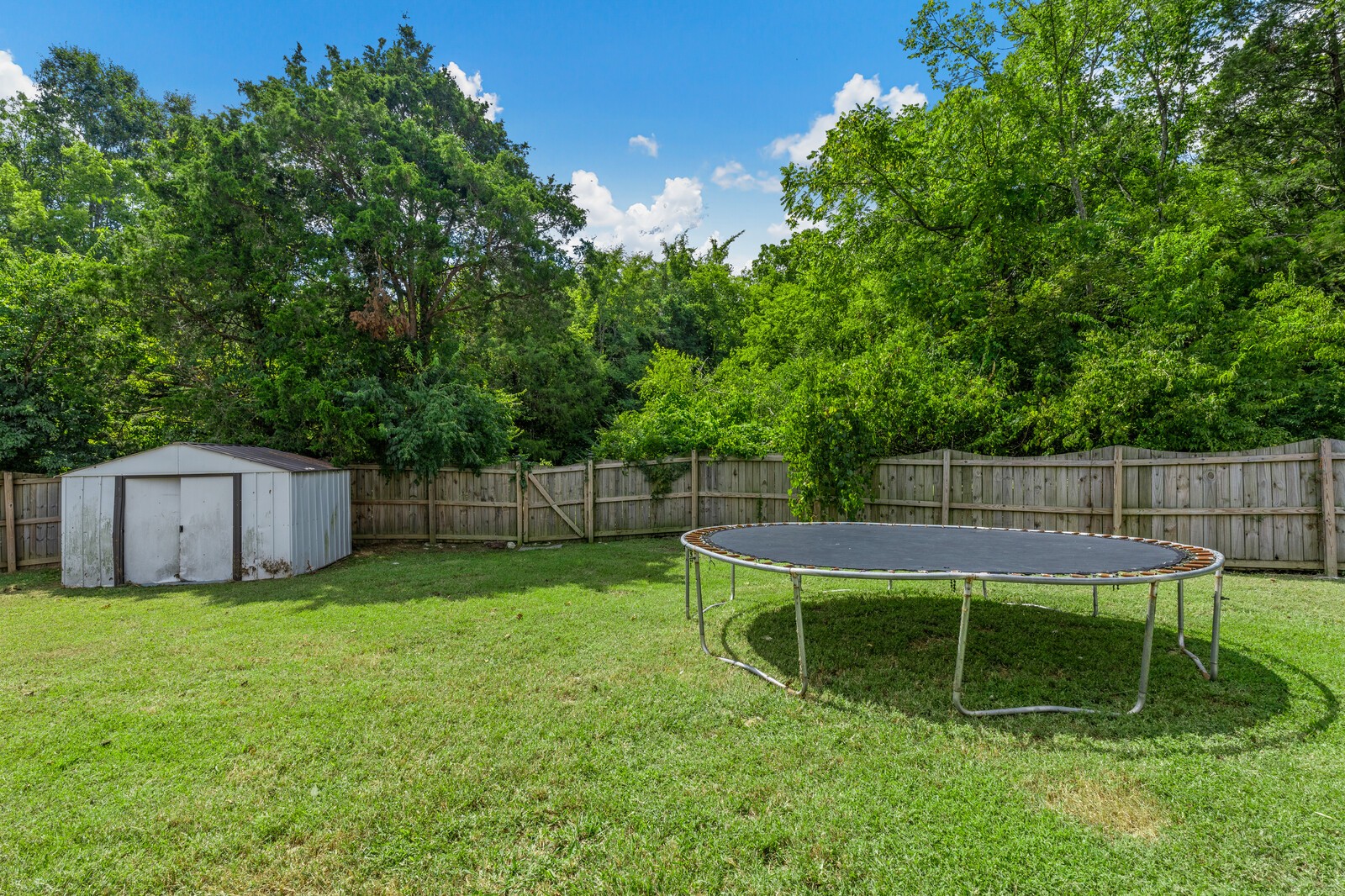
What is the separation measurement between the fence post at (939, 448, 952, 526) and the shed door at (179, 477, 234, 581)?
29.9 ft

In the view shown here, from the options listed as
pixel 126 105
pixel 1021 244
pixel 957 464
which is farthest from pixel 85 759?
pixel 126 105

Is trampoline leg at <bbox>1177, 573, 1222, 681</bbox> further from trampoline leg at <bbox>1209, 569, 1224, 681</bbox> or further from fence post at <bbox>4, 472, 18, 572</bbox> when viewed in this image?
fence post at <bbox>4, 472, 18, 572</bbox>

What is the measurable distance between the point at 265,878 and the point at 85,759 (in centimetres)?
154

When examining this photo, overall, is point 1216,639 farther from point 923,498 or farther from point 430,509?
point 430,509

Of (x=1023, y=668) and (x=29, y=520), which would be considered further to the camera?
(x=29, y=520)

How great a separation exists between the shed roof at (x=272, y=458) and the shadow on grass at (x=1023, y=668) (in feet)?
19.5

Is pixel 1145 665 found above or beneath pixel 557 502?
beneath

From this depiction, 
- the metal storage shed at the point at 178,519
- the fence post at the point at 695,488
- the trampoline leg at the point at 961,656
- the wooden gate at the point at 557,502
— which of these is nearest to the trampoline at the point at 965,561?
the trampoline leg at the point at 961,656

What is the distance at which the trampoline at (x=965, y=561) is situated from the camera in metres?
2.81

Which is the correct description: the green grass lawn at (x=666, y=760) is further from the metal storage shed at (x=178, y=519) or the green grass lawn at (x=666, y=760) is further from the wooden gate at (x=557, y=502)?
the wooden gate at (x=557, y=502)

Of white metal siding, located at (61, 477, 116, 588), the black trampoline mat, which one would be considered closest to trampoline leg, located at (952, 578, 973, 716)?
the black trampoline mat

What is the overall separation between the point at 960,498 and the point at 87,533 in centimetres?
1096

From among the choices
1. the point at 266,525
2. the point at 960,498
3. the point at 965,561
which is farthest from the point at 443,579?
the point at 960,498

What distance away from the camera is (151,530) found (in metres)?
6.78
